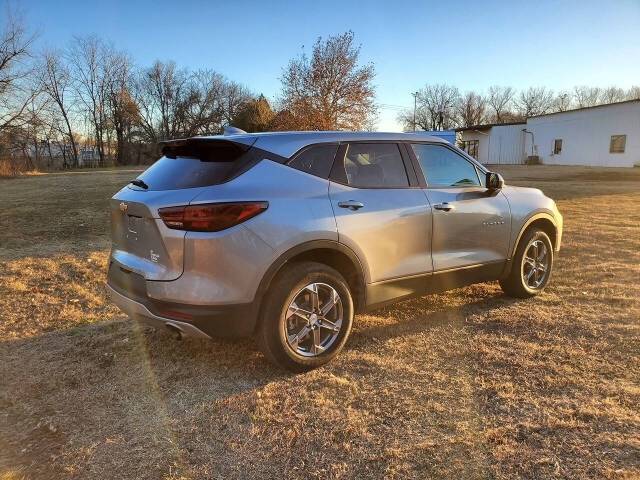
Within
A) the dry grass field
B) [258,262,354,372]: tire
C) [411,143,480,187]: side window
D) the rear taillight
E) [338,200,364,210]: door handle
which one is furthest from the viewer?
[411,143,480,187]: side window

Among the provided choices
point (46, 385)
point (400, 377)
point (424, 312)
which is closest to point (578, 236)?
point (424, 312)

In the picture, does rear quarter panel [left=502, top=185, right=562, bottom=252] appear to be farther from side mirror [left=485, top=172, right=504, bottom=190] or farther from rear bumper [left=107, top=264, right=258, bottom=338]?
rear bumper [left=107, top=264, right=258, bottom=338]

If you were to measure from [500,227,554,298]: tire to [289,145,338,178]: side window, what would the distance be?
2444mm

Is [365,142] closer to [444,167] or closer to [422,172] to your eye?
[422,172]

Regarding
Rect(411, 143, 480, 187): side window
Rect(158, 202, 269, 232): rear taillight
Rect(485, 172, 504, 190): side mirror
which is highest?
Rect(411, 143, 480, 187): side window

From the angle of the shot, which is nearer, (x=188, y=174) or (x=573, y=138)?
(x=188, y=174)

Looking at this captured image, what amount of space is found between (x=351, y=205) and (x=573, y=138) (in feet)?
140

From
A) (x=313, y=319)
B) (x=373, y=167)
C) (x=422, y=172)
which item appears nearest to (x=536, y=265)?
(x=422, y=172)

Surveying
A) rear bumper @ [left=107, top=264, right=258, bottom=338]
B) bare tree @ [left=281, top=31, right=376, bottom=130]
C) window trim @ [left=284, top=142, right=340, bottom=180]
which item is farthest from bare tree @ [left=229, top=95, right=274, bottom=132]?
rear bumper @ [left=107, top=264, right=258, bottom=338]

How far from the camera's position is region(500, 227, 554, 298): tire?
472 centimetres

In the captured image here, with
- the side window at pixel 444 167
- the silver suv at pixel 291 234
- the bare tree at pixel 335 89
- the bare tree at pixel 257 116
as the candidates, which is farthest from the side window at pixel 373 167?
the bare tree at pixel 257 116

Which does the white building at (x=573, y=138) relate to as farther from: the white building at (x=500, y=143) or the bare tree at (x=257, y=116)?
the bare tree at (x=257, y=116)

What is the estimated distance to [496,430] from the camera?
8.52 feet

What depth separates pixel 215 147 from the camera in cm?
321
